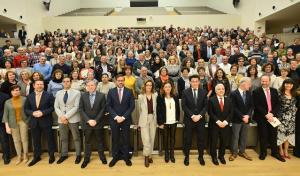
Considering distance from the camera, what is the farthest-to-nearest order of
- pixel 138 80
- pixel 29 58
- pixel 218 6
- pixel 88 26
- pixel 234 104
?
pixel 218 6 < pixel 88 26 < pixel 29 58 < pixel 138 80 < pixel 234 104

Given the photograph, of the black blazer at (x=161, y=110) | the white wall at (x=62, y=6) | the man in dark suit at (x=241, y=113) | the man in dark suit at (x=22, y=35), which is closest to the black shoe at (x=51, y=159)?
the black blazer at (x=161, y=110)

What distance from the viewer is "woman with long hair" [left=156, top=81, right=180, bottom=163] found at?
13.6 feet

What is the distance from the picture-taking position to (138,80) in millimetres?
5188

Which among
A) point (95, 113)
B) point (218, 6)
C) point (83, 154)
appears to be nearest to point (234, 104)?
point (95, 113)

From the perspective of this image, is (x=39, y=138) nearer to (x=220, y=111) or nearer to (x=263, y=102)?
(x=220, y=111)

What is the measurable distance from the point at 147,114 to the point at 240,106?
4.48ft

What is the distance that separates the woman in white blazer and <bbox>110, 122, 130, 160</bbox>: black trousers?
9.1 inches

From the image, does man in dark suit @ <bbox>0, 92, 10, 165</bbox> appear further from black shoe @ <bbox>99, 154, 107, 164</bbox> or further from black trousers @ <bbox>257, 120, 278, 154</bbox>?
black trousers @ <bbox>257, 120, 278, 154</bbox>

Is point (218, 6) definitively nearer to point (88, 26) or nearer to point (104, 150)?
point (88, 26)

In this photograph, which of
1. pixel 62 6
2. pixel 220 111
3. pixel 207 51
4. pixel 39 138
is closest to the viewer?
pixel 220 111

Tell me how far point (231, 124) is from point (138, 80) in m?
1.78

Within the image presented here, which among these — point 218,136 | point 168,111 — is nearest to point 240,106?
point 218,136

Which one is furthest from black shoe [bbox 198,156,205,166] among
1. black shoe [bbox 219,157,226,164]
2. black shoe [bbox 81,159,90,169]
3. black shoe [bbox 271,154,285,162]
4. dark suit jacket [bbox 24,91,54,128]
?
dark suit jacket [bbox 24,91,54,128]

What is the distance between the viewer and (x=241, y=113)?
4.22m
